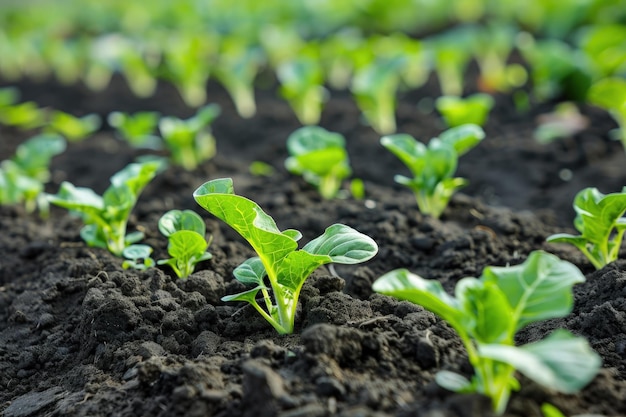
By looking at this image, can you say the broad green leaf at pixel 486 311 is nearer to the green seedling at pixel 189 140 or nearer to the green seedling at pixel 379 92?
the green seedling at pixel 189 140

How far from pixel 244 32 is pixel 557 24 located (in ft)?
9.93

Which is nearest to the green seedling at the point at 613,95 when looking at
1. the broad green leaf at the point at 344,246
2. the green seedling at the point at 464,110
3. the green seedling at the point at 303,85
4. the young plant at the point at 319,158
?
the green seedling at the point at 464,110

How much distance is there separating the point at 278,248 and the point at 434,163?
1.26m

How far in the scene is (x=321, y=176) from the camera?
351cm

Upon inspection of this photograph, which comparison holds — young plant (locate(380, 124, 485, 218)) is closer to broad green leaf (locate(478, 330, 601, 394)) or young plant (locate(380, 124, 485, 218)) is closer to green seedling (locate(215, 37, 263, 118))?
broad green leaf (locate(478, 330, 601, 394))

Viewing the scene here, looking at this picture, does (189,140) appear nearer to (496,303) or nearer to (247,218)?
(247,218)

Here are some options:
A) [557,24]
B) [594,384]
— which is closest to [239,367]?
[594,384]

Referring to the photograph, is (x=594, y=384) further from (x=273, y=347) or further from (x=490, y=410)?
(x=273, y=347)

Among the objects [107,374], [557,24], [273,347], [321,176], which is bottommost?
[107,374]

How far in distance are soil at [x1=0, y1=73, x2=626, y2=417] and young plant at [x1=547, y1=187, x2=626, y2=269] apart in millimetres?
105

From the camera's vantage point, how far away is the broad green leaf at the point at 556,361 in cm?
141

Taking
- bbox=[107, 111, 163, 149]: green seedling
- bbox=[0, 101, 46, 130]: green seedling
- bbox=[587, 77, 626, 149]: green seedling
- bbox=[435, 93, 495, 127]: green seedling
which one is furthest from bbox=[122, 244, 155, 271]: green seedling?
bbox=[0, 101, 46, 130]: green seedling

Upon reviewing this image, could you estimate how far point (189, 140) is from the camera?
13.6 ft

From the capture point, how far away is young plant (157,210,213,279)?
246 centimetres
